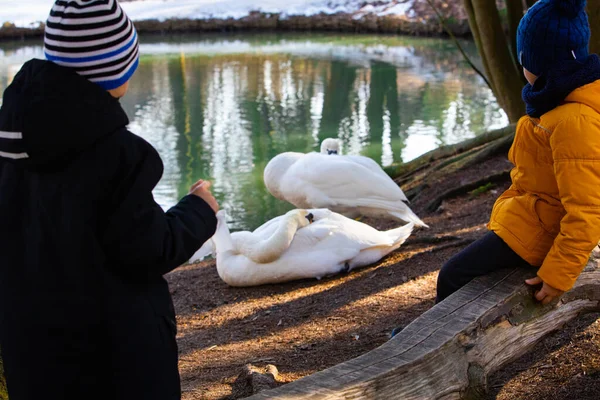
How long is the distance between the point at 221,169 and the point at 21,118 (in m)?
9.73

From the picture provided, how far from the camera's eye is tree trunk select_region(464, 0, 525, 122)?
8492 mm

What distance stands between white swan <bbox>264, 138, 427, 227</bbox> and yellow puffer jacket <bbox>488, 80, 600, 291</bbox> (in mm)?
4213

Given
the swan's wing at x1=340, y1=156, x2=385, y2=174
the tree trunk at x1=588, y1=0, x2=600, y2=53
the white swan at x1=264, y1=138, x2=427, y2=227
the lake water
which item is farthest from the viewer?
the lake water

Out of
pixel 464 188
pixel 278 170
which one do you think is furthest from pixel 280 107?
pixel 464 188

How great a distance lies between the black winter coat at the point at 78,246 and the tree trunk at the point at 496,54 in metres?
6.95

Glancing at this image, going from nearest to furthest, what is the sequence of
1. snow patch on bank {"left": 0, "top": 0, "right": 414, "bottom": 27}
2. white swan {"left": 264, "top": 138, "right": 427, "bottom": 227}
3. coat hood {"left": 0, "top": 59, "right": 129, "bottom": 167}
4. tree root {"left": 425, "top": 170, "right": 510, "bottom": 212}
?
coat hood {"left": 0, "top": 59, "right": 129, "bottom": 167} < white swan {"left": 264, "top": 138, "right": 427, "bottom": 227} < tree root {"left": 425, "top": 170, "right": 510, "bottom": 212} < snow patch on bank {"left": 0, "top": 0, "right": 414, "bottom": 27}

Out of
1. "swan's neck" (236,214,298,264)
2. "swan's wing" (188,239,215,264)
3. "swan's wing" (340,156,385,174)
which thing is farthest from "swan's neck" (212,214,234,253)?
"swan's wing" (340,156,385,174)

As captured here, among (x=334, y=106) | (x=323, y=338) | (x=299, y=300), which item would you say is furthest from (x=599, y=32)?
(x=334, y=106)

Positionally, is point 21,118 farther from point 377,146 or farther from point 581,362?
point 377,146

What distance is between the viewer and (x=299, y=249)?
6.26m

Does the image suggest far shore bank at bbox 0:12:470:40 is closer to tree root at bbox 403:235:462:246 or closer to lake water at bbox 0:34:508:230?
lake water at bbox 0:34:508:230

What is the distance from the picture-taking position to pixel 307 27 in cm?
3450

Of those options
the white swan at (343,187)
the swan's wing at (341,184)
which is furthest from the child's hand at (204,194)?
the swan's wing at (341,184)

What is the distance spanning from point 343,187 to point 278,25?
2840 cm
